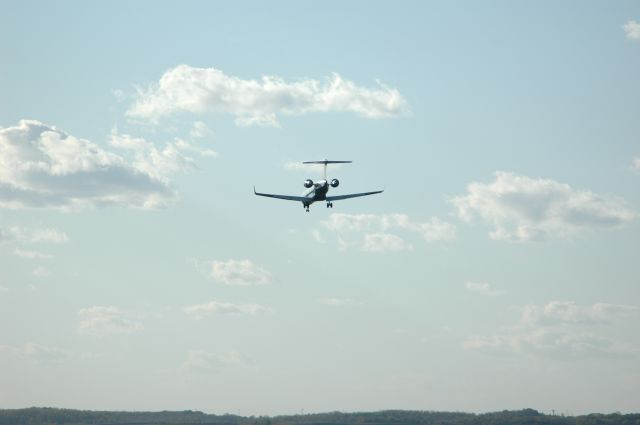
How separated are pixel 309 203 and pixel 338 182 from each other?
7.62 meters

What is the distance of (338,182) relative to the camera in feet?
639

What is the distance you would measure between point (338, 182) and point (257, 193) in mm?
17040

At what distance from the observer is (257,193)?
198750 millimetres

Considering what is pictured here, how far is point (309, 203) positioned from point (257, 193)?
10.9 metres

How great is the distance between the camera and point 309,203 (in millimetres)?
197375
